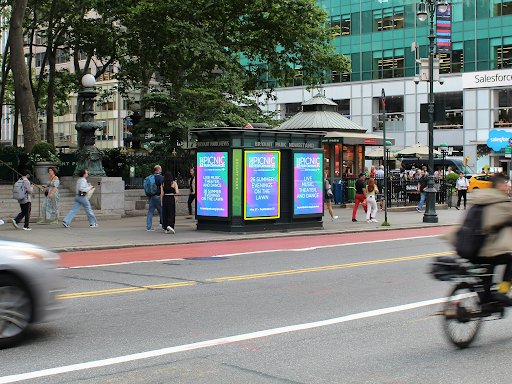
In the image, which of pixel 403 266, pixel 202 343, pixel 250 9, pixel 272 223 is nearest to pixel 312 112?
pixel 250 9

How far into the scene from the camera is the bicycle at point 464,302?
268 inches

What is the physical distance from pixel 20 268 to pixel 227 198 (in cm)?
1349

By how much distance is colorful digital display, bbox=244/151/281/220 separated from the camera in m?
20.4

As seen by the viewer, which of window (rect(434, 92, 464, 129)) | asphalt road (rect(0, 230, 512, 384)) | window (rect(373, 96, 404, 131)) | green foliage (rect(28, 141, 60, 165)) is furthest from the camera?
window (rect(373, 96, 404, 131))

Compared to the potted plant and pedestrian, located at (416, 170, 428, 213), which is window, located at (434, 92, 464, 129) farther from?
the potted plant

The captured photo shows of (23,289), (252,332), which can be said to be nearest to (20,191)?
(23,289)

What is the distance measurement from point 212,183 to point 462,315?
14190 mm

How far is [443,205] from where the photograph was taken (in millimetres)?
34812

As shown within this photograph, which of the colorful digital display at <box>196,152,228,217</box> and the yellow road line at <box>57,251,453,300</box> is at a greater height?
the colorful digital display at <box>196,152,228,217</box>

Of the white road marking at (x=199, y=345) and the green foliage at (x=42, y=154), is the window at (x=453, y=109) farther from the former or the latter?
the white road marking at (x=199, y=345)

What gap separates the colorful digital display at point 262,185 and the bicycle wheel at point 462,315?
44.6 ft

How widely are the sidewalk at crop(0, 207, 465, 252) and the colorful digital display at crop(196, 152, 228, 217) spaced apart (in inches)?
29.1

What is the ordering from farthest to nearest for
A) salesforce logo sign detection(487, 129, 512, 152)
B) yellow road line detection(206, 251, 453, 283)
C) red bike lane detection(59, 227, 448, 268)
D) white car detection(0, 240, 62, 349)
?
salesforce logo sign detection(487, 129, 512, 152), red bike lane detection(59, 227, 448, 268), yellow road line detection(206, 251, 453, 283), white car detection(0, 240, 62, 349)

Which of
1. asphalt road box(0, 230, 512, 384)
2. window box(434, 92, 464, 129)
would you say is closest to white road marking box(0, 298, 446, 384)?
asphalt road box(0, 230, 512, 384)
